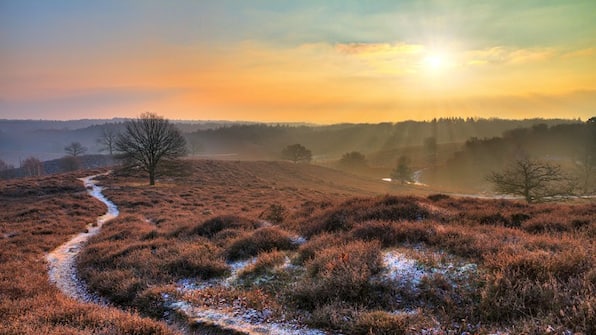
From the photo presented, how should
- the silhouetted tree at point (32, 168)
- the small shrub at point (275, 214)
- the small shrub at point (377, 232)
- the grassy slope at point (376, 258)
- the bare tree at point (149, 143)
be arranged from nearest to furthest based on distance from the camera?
the grassy slope at point (376, 258) → the small shrub at point (377, 232) → the small shrub at point (275, 214) → the bare tree at point (149, 143) → the silhouetted tree at point (32, 168)

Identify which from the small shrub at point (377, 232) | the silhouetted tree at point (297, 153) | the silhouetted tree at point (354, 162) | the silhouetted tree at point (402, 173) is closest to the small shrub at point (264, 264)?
the small shrub at point (377, 232)

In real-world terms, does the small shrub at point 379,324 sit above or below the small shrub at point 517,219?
below

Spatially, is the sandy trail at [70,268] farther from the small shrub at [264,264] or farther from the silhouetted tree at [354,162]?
the silhouetted tree at [354,162]

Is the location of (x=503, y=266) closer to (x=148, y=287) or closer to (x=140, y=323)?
(x=140, y=323)

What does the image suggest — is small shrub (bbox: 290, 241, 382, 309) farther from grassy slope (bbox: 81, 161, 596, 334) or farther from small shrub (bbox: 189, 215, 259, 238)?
small shrub (bbox: 189, 215, 259, 238)

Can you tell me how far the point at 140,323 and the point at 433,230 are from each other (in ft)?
27.9

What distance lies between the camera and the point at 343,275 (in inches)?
292

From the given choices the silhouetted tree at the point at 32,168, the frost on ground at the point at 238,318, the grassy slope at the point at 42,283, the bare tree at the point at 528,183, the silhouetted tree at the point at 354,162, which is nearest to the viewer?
the grassy slope at the point at 42,283

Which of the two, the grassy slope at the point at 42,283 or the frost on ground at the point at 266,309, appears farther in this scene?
the frost on ground at the point at 266,309

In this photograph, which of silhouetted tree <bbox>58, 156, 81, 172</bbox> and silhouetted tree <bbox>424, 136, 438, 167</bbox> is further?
silhouetted tree <bbox>424, 136, 438, 167</bbox>

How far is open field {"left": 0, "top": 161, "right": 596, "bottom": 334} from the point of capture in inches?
230

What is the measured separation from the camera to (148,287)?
8.64m

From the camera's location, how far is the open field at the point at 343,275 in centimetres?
585

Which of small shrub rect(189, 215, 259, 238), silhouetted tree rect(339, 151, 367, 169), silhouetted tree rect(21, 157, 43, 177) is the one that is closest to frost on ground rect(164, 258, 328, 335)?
small shrub rect(189, 215, 259, 238)
